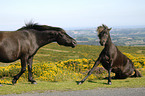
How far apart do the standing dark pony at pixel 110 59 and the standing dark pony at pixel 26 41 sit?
1.52 m

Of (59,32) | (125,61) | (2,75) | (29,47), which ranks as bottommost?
(2,75)

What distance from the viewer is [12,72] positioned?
11586mm

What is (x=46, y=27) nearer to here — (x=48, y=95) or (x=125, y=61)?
(x=48, y=95)

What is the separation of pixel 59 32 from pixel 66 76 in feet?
12.2

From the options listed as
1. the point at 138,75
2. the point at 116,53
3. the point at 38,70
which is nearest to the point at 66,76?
the point at 38,70

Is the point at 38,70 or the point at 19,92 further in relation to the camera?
the point at 38,70

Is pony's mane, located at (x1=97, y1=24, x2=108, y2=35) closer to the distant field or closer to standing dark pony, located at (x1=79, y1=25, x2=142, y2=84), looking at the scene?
standing dark pony, located at (x1=79, y1=25, x2=142, y2=84)

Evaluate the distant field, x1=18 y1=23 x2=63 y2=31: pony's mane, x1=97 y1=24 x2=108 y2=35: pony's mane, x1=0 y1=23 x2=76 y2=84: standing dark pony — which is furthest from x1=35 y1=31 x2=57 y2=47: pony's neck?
the distant field

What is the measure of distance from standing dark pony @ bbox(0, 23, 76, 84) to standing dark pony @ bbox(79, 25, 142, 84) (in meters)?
1.52

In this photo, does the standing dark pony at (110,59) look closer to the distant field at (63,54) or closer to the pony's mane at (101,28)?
the pony's mane at (101,28)

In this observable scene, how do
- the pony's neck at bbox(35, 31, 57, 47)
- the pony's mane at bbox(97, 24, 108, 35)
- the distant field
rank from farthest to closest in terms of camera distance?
the distant field < the pony's mane at bbox(97, 24, 108, 35) < the pony's neck at bbox(35, 31, 57, 47)

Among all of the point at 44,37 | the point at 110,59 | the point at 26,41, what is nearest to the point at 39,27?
the point at 44,37

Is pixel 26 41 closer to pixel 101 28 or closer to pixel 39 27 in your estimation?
pixel 39 27

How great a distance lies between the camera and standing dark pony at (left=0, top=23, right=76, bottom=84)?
7.52 m
